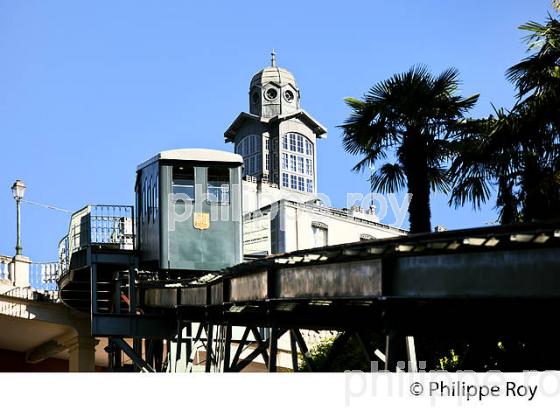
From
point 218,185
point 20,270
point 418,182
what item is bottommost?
point 20,270

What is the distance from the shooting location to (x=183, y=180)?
93.4ft

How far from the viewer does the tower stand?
100 meters

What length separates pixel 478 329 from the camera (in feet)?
54.6

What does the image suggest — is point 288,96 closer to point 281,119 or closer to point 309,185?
point 281,119

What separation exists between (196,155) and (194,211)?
1.39 meters

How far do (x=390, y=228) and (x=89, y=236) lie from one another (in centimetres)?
4510

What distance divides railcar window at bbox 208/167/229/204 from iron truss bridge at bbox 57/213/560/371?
3898 millimetres

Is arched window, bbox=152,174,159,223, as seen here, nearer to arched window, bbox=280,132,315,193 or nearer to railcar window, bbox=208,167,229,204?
railcar window, bbox=208,167,229,204

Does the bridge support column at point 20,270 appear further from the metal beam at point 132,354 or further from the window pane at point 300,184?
the window pane at point 300,184

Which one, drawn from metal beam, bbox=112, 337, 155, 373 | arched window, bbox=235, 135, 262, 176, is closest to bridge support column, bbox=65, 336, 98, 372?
metal beam, bbox=112, 337, 155, 373

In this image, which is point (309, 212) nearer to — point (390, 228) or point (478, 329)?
point (390, 228)

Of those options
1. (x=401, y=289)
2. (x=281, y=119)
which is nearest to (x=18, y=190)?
(x=401, y=289)

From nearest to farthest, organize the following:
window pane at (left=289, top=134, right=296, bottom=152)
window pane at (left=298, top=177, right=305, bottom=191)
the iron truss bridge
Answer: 1. the iron truss bridge
2. window pane at (left=298, top=177, right=305, bottom=191)
3. window pane at (left=289, top=134, right=296, bottom=152)

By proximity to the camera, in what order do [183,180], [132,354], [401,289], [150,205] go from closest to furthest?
[401,289]
[183,180]
[132,354]
[150,205]
